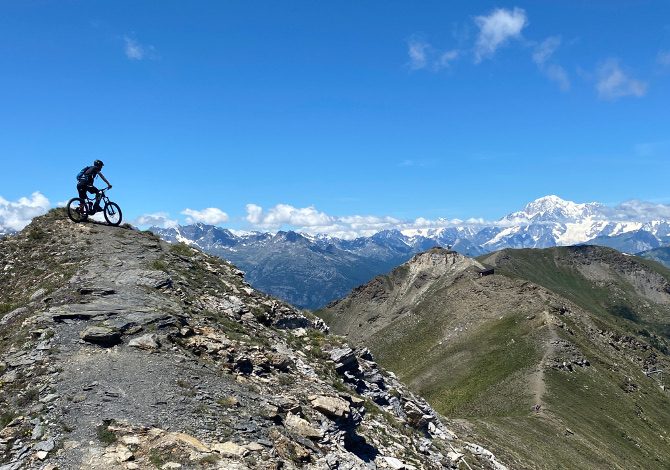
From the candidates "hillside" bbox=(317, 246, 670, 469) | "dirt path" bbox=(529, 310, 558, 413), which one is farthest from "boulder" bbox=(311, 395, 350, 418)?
"dirt path" bbox=(529, 310, 558, 413)

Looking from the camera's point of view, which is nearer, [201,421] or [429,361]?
[201,421]

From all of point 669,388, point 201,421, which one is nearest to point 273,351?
point 201,421

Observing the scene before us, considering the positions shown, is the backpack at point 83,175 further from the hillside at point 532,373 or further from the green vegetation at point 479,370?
the green vegetation at point 479,370

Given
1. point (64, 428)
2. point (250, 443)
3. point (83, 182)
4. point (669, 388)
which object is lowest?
point (669, 388)

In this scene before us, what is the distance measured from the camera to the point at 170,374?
1869cm

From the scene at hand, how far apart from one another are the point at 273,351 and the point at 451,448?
1567 cm

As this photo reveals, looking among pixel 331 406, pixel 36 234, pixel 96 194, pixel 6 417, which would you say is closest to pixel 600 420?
pixel 331 406

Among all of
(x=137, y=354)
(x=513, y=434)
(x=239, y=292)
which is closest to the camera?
(x=137, y=354)

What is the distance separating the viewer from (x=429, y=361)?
136 metres

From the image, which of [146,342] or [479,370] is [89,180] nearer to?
[146,342]

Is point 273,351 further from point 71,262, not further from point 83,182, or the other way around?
point 83,182

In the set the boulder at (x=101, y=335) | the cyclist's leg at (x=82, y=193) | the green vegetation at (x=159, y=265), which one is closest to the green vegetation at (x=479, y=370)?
the green vegetation at (x=159, y=265)

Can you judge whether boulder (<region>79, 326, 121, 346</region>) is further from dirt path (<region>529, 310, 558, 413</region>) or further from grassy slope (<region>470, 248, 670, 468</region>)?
dirt path (<region>529, 310, 558, 413</region>)

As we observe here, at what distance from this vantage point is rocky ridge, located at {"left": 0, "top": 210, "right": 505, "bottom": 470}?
15047 mm
